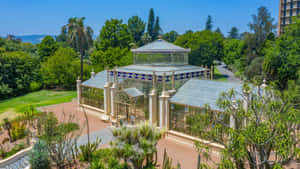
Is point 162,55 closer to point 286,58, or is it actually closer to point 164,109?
point 164,109

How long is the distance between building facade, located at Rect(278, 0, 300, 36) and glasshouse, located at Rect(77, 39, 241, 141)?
7086 cm

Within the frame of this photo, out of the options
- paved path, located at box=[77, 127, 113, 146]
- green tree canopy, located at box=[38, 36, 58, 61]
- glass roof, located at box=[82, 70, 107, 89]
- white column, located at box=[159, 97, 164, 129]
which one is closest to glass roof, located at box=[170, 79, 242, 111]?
white column, located at box=[159, 97, 164, 129]

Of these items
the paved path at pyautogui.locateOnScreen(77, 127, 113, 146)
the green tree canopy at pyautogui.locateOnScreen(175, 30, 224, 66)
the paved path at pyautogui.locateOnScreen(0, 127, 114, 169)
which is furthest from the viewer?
the green tree canopy at pyautogui.locateOnScreen(175, 30, 224, 66)

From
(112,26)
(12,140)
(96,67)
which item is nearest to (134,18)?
(112,26)

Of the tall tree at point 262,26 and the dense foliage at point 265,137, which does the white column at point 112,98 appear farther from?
the tall tree at point 262,26

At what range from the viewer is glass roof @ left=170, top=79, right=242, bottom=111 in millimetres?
14637

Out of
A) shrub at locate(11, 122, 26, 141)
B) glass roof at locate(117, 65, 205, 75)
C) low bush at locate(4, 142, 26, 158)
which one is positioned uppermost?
glass roof at locate(117, 65, 205, 75)

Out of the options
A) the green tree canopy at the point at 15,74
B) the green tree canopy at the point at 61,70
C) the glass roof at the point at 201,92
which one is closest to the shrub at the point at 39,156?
the glass roof at the point at 201,92

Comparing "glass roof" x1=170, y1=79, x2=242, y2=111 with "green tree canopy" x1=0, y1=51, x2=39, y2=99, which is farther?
"green tree canopy" x1=0, y1=51, x2=39, y2=99

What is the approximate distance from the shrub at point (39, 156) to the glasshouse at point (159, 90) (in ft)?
19.7

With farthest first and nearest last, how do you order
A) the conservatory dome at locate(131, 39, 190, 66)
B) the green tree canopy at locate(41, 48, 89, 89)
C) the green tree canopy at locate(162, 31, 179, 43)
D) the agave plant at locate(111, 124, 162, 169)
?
the green tree canopy at locate(162, 31, 179, 43) < the green tree canopy at locate(41, 48, 89, 89) < the conservatory dome at locate(131, 39, 190, 66) < the agave plant at locate(111, 124, 162, 169)

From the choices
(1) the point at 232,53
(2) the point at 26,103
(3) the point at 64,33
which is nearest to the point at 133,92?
(2) the point at 26,103

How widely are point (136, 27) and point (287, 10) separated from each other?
2055 inches

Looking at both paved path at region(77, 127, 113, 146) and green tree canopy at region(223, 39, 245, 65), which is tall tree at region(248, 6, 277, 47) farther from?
paved path at region(77, 127, 113, 146)
